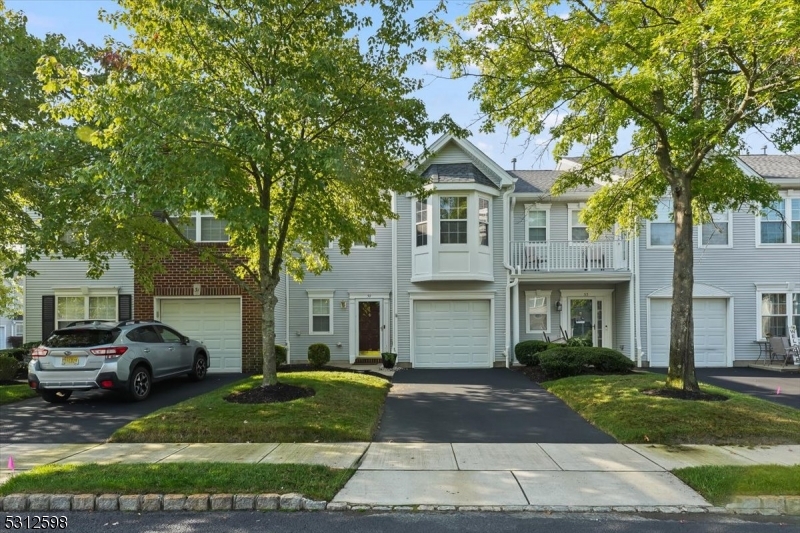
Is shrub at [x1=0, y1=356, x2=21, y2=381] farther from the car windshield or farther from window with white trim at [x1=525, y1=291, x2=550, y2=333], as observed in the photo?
window with white trim at [x1=525, y1=291, x2=550, y2=333]

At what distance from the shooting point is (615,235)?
15.5m

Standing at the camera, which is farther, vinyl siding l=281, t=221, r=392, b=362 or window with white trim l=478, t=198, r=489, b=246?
vinyl siding l=281, t=221, r=392, b=362

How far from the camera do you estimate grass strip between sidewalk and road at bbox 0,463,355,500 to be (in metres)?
5.23

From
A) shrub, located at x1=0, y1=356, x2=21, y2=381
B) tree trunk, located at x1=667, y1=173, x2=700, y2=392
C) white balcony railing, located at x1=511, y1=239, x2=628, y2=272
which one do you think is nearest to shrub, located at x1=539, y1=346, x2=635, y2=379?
tree trunk, located at x1=667, y1=173, x2=700, y2=392

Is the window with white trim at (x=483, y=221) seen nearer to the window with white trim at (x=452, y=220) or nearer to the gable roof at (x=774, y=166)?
the window with white trim at (x=452, y=220)

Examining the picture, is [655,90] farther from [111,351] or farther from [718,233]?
[111,351]

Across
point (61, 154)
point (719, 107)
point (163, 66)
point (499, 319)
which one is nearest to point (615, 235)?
point (499, 319)

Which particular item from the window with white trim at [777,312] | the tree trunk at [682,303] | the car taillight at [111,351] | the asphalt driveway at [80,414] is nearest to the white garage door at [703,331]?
the window with white trim at [777,312]

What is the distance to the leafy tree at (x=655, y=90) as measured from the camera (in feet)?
26.5

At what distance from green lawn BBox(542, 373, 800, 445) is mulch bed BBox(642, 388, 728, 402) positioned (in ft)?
0.73

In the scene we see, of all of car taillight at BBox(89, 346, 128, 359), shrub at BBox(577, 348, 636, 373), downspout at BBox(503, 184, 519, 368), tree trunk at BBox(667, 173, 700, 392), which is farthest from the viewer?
downspout at BBox(503, 184, 519, 368)

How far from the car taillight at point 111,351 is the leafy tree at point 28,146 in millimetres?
1949

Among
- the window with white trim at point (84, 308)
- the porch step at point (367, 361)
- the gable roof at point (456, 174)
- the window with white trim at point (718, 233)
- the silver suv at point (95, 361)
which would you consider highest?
the gable roof at point (456, 174)

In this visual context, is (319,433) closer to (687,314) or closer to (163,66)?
(163,66)
